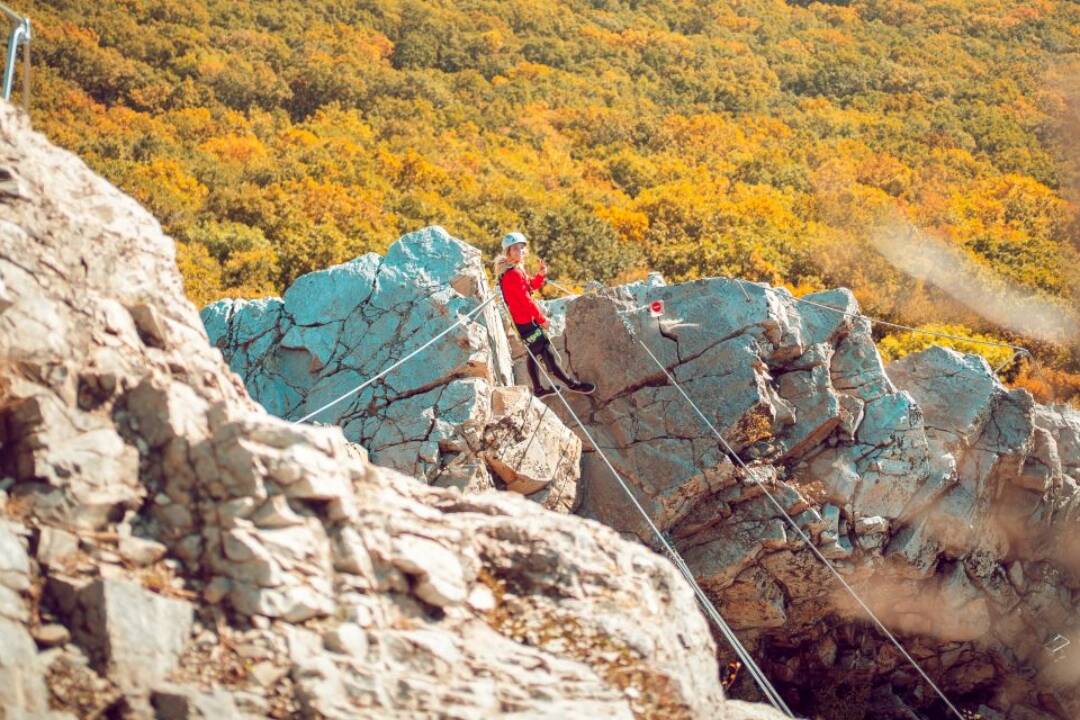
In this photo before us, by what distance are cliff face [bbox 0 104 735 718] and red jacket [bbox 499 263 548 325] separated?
5091 mm

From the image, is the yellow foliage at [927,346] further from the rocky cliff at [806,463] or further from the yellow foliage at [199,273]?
the yellow foliage at [199,273]

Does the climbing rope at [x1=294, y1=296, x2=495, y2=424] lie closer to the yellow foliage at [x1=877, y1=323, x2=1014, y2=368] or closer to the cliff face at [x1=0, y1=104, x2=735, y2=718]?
the cliff face at [x1=0, y1=104, x2=735, y2=718]

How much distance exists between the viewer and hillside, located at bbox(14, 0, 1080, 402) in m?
26.6

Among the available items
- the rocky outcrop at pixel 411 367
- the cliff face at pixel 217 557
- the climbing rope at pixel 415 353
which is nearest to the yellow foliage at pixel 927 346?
the rocky outcrop at pixel 411 367

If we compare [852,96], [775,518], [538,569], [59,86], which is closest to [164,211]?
[59,86]

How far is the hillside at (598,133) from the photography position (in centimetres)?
2662

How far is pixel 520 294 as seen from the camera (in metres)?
13.2

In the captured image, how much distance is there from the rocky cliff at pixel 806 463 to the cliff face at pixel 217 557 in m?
4.70

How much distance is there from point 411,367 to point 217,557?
21.6ft

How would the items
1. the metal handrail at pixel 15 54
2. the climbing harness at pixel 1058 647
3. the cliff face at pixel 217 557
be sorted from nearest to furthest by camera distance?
the cliff face at pixel 217 557, the metal handrail at pixel 15 54, the climbing harness at pixel 1058 647

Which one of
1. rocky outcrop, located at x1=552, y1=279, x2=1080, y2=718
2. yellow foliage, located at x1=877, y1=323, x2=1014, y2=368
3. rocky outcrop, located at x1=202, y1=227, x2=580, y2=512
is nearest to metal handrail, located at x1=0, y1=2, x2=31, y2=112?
rocky outcrop, located at x1=202, y1=227, x2=580, y2=512

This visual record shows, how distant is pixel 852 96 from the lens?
47.6 meters

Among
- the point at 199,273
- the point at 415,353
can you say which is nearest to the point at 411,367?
the point at 415,353

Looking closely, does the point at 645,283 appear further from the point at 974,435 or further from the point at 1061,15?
the point at 1061,15
